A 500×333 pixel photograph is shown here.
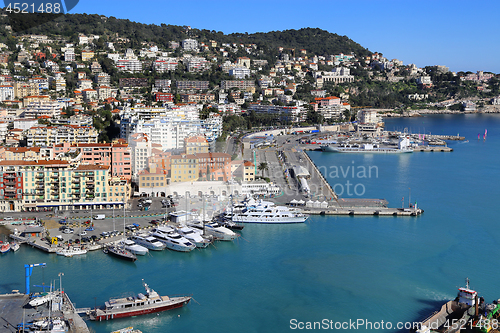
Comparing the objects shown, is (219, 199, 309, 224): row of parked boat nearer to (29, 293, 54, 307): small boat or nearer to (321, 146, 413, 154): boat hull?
(29, 293, 54, 307): small boat

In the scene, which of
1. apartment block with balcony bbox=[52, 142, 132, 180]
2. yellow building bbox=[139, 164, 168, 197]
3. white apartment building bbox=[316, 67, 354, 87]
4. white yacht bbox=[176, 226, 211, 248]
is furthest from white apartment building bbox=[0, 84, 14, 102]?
white apartment building bbox=[316, 67, 354, 87]

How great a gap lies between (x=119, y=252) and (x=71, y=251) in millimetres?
876

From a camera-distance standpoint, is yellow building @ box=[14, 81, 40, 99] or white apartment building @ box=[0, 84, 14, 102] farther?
yellow building @ box=[14, 81, 40, 99]

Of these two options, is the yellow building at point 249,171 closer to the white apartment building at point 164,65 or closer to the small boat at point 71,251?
the small boat at point 71,251

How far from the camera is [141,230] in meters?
10.3

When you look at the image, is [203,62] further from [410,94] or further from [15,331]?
[15,331]

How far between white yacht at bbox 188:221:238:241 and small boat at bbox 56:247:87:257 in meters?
2.38

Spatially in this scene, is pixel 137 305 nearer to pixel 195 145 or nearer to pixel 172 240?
pixel 172 240

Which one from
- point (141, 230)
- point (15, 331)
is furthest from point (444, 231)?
point (15, 331)

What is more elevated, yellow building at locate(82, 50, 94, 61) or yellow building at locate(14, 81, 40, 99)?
yellow building at locate(82, 50, 94, 61)

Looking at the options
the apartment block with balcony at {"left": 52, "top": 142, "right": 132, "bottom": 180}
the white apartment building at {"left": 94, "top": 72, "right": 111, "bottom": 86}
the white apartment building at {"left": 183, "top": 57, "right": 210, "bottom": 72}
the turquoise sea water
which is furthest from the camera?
the white apartment building at {"left": 183, "top": 57, "right": 210, "bottom": 72}

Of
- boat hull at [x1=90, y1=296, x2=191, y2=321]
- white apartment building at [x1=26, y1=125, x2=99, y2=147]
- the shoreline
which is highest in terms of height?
the shoreline

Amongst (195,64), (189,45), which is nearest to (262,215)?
(195,64)

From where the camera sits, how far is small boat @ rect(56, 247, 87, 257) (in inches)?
360
